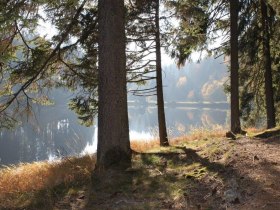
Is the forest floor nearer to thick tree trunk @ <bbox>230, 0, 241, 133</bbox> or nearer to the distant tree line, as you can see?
the distant tree line

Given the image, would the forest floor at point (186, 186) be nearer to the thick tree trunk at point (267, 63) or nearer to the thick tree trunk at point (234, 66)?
A: the thick tree trunk at point (234, 66)

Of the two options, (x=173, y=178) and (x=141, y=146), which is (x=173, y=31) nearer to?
(x=141, y=146)

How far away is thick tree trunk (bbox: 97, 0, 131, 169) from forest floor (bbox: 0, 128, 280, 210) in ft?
1.44

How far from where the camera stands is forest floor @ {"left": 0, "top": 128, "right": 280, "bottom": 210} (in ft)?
15.3

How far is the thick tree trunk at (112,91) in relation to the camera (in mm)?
7043

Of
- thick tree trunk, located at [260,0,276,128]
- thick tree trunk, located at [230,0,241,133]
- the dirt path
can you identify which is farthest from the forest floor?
thick tree trunk, located at [260,0,276,128]

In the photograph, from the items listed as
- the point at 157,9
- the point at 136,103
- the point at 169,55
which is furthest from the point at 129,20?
the point at 136,103

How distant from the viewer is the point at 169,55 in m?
11.9

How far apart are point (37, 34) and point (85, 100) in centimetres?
276

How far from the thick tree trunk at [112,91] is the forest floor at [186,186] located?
0.44m

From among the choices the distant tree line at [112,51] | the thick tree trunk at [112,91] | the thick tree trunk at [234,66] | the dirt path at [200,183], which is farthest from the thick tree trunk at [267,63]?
the thick tree trunk at [112,91]

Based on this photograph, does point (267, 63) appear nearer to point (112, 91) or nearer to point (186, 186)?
Answer: point (112, 91)

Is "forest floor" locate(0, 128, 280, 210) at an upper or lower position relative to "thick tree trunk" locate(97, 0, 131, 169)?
lower

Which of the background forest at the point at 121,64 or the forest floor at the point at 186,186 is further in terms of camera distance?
the background forest at the point at 121,64
